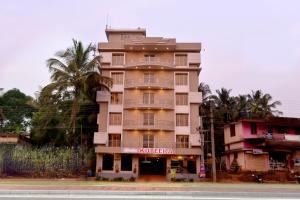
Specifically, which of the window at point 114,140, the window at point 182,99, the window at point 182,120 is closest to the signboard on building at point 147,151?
the window at point 114,140

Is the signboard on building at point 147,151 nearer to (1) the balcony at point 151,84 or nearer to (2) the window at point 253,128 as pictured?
(1) the balcony at point 151,84

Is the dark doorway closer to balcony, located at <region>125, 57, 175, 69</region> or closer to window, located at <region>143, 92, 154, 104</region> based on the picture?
window, located at <region>143, 92, 154, 104</region>

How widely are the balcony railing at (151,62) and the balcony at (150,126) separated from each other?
6.92m

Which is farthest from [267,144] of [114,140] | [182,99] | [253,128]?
[114,140]

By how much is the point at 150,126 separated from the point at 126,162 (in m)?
5.03

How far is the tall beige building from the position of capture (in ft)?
124

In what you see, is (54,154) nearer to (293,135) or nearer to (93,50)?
(93,50)

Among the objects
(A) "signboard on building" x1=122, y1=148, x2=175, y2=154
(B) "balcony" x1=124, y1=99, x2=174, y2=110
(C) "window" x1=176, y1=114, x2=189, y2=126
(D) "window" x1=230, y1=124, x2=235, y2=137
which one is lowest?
(A) "signboard on building" x1=122, y1=148, x2=175, y2=154

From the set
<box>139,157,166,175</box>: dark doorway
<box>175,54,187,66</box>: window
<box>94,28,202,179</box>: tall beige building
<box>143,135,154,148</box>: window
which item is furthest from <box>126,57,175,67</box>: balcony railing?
<box>139,157,166,175</box>: dark doorway

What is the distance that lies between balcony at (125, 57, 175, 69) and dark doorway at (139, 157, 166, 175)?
36.7 ft

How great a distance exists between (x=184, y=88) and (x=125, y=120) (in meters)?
8.10

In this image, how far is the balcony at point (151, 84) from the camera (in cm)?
3975

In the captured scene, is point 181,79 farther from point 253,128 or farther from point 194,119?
point 253,128

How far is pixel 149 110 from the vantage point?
39688 mm
